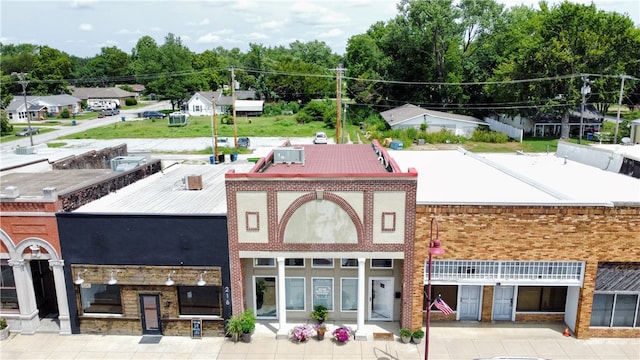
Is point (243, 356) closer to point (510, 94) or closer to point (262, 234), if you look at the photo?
point (262, 234)

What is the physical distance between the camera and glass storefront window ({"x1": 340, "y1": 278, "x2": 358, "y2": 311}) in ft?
57.3

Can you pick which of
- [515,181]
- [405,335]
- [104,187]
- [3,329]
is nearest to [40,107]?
[104,187]

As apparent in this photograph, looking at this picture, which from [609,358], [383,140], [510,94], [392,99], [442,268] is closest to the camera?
[609,358]

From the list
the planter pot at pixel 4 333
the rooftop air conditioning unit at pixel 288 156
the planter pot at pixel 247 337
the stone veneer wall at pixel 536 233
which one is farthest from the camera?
the rooftop air conditioning unit at pixel 288 156

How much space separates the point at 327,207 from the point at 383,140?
4158 centimetres

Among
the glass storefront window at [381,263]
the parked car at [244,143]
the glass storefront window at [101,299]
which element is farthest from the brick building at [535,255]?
the parked car at [244,143]

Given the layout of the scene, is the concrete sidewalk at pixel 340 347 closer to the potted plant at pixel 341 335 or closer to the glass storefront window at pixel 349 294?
the potted plant at pixel 341 335

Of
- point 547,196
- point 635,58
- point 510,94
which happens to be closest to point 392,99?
point 510,94

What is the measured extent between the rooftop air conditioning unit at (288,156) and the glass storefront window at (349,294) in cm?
575

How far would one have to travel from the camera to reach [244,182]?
1552 cm

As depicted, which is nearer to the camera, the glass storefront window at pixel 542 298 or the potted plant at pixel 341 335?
the potted plant at pixel 341 335

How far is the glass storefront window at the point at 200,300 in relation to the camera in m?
16.7

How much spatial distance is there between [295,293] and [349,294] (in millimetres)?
2028

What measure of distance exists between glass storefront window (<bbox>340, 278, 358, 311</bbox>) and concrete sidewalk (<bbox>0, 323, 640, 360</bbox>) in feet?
3.75
